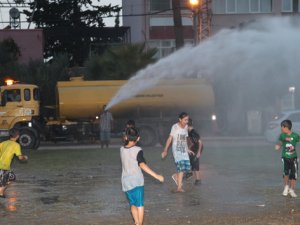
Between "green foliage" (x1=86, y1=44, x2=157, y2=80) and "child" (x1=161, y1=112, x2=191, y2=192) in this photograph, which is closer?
"child" (x1=161, y1=112, x2=191, y2=192)

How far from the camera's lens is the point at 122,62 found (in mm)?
37594

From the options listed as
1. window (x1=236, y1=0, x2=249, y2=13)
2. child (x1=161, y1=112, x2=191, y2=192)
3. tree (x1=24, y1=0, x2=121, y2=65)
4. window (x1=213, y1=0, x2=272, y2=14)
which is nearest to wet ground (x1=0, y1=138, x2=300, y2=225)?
child (x1=161, y1=112, x2=191, y2=192)

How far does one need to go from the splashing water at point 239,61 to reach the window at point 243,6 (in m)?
8.91

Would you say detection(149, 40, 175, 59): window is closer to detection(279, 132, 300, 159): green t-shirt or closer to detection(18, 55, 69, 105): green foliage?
detection(18, 55, 69, 105): green foliage

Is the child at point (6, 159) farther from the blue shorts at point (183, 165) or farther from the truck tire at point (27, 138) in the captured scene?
the truck tire at point (27, 138)

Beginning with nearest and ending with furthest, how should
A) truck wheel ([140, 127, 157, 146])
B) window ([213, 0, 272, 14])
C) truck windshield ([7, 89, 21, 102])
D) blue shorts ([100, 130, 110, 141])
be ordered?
blue shorts ([100, 130, 110, 141]) → truck windshield ([7, 89, 21, 102]) → truck wheel ([140, 127, 157, 146]) → window ([213, 0, 272, 14])

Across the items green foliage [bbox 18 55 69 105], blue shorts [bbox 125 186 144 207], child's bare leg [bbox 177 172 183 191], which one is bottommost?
child's bare leg [bbox 177 172 183 191]

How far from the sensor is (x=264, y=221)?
33.7 feet

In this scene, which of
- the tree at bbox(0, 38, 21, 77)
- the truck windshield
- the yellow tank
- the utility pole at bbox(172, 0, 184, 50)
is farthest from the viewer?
the tree at bbox(0, 38, 21, 77)

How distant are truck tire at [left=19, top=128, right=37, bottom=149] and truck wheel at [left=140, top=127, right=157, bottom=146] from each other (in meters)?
4.76

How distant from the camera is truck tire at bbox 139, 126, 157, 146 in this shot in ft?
92.6

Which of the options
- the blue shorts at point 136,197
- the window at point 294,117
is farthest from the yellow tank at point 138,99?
the blue shorts at point 136,197

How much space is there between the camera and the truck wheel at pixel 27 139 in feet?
88.4

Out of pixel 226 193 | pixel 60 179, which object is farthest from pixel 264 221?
pixel 60 179
